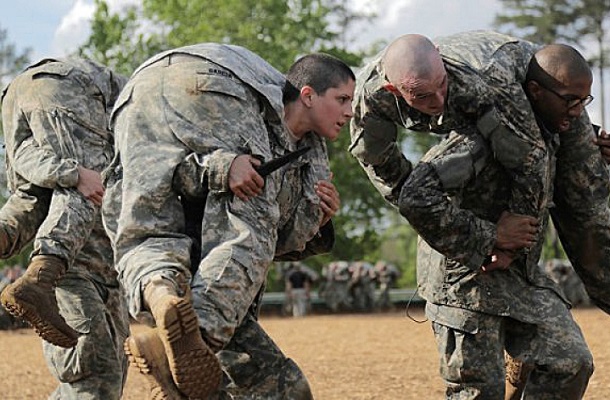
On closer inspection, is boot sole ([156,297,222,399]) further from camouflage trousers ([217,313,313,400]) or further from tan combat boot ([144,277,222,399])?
camouflage trousers ([217,313,313,400])

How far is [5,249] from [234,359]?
239cm

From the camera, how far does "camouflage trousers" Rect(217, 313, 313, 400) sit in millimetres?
5574

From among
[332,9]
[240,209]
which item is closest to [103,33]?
[332,9]

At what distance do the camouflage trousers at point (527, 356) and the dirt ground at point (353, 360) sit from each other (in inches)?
140

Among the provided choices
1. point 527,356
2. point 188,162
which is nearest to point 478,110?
point 527,356

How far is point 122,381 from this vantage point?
7.43m

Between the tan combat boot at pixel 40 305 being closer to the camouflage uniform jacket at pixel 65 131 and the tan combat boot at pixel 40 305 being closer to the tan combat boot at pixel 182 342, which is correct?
the camouflage uniform jacket at pixel 65 131

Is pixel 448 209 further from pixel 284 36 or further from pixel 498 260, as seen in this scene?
pixel 284 36

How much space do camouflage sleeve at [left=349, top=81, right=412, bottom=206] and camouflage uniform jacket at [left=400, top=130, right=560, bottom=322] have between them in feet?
0.84

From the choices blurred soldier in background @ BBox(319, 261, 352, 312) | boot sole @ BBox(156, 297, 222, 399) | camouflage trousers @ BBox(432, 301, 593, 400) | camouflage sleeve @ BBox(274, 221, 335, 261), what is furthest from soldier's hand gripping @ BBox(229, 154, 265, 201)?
blurred soldier in background @ BBox(319, 261, 352, 312)

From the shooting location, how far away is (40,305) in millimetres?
6801

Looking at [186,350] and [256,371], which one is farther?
[256,371]

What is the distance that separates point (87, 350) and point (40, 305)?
54cm

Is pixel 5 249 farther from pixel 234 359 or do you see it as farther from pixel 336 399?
pixel 336 399
